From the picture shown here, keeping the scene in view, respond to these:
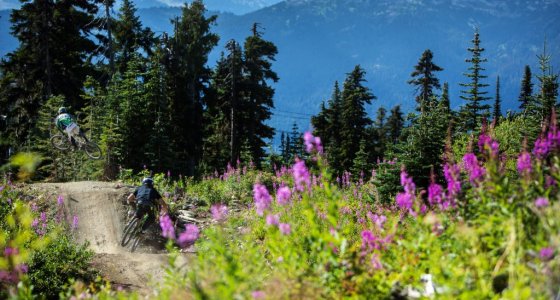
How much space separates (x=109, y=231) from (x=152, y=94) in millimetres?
16615

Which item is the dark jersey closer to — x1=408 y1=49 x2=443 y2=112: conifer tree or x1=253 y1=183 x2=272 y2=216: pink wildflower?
x1=253 y1=183 x2=272 y2=216: pink wildflower

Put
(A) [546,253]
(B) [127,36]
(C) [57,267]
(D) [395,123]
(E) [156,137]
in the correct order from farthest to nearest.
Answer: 1. (D) [395,123]
2. (B) [127,36]
3. (E) [156,137]
4. (C) [57,267]
5. (A) [546,253]

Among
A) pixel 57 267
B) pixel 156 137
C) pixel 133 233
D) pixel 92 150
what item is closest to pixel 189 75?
pixel 156 137

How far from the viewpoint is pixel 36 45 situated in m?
32.3

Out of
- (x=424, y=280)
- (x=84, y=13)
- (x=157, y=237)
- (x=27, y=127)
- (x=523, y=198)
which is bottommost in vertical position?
(x=157, y=237)

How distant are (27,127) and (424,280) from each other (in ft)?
118

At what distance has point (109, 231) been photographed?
14.4 metres

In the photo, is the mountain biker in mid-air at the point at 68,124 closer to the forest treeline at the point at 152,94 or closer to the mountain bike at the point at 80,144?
the mountain bike at the point at 80,144

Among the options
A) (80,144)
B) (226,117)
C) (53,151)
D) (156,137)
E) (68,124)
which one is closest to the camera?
(68,124)

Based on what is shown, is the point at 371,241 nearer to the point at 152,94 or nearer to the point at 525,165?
the point at 525,165

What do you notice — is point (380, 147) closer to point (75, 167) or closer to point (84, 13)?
point (84, 13)

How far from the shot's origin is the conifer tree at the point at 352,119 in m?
43.9

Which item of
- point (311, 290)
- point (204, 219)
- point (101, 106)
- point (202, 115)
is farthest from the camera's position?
point (202, 115)

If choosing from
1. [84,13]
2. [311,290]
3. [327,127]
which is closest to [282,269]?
[311,290]
